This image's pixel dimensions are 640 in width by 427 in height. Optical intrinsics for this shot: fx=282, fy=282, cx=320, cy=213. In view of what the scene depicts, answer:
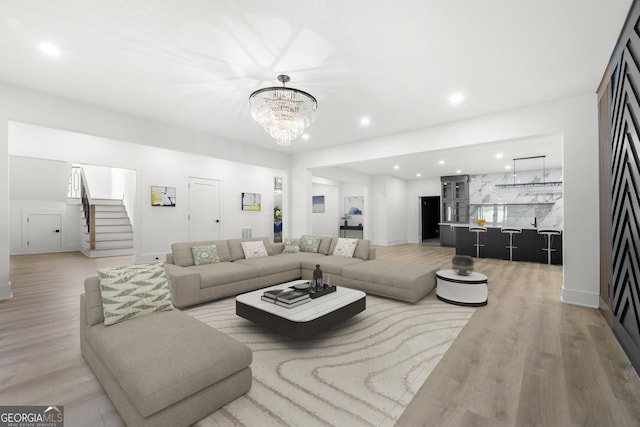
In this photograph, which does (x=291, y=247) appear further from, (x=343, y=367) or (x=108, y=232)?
(x=108, y=232)

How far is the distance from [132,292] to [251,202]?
647cm

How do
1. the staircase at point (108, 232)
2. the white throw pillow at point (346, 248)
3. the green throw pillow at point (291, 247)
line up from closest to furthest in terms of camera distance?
the white throw pillow at point (346, 248) → the green throw pillow at point (291, 247) → the staircase at point (108, 232)

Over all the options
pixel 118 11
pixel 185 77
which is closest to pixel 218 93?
pixel 185 77

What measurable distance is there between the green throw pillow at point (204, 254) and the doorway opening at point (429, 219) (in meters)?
8.94

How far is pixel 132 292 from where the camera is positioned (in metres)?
2.26

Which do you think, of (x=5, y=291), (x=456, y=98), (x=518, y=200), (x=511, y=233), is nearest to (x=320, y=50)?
(x=456, y=98)

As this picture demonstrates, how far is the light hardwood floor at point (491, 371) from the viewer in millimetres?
1747

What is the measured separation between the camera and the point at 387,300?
3926mm

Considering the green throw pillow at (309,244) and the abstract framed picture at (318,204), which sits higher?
the abstract framed picture at (318,204)

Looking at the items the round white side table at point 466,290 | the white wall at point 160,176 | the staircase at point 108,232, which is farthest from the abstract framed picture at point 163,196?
the round white side table at point 466,290

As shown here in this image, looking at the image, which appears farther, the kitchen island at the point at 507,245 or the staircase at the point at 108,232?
the staircase at the point at 108,232

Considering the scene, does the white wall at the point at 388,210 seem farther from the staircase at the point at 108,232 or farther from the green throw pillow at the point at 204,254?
the staircase at the point at 108,232

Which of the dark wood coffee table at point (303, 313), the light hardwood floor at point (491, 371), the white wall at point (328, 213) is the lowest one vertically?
the light hardwood floor at point (491, 371)

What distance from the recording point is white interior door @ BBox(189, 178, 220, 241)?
732cm
